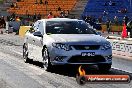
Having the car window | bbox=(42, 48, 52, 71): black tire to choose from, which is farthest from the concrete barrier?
bbox=(42, 48, 52, 71): black tire

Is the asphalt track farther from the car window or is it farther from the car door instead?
the car window

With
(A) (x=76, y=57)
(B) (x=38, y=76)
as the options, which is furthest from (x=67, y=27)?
(B) (x=38, y=76)

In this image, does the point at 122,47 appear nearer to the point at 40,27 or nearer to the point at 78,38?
the point at 40,27

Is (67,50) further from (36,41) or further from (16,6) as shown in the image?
(16,6)

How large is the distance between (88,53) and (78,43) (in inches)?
14.2

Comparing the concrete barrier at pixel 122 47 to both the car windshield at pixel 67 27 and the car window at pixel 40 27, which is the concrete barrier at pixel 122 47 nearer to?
the car windshield at pixel 67 27

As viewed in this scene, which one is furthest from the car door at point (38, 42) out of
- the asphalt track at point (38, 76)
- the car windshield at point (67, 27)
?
the asphalt track at point (38, 76)

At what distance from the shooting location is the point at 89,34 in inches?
474

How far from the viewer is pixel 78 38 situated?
1127 cm

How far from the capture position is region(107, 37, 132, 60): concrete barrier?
697 inches

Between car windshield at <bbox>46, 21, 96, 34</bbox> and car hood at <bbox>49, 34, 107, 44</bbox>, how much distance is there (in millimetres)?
518

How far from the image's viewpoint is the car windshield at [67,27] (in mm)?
12344

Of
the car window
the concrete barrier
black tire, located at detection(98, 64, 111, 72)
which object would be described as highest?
the car window

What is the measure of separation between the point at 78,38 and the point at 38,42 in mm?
1765
